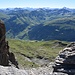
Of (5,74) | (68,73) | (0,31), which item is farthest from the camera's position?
(0,31)

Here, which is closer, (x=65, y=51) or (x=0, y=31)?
(x=65, y=51)

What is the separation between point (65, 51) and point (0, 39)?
29.9 metres

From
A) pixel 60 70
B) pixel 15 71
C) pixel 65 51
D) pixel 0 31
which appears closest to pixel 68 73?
pixel 60 70

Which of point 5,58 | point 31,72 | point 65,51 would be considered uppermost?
point 65,51

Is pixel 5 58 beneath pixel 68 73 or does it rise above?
beneath

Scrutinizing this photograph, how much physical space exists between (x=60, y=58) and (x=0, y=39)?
30.4 meters

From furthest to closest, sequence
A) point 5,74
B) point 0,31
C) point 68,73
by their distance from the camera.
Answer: point 0,31 → point 68,73 → point 5,74

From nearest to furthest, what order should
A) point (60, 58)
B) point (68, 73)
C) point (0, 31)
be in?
1. point (68, 73)
2. point (60, 58)
3. point (0, 31)

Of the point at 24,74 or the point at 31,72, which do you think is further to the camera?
the point at 31,72

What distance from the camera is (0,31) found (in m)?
77.8

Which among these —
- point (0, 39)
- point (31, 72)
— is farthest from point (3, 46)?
point (31, 72)

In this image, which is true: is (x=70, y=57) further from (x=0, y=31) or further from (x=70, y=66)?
(x=0, y=31)

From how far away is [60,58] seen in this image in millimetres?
54250

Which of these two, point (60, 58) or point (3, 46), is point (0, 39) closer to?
point (3, 46)
